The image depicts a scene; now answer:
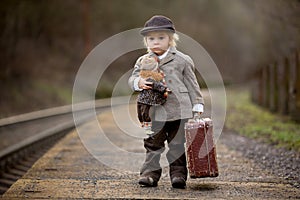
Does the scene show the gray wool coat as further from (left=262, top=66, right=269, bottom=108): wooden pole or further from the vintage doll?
(left=262, top=66, right=269, bottom=108): wooden pole

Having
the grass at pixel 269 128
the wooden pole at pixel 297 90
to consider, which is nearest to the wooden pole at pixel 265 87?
the grass at pixel 269 128

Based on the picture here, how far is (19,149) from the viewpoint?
7.45m

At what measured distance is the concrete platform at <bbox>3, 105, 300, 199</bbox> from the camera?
3646mm

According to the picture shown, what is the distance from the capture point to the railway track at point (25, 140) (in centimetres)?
665

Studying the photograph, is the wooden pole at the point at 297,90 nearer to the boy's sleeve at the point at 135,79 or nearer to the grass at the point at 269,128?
the grass at the point at 269,128

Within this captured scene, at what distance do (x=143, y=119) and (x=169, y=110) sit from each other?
0.75 feet

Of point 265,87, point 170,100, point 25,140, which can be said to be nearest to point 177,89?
point 170,100

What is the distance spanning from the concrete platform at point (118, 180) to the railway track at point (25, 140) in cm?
76

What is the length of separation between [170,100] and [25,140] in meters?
5.13

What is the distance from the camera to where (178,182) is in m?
3.85

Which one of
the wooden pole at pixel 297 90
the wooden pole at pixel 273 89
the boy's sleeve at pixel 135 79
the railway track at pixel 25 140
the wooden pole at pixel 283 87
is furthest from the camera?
the wooden pole at pixel 273 89

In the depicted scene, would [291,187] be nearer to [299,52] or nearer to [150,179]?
[150,179]

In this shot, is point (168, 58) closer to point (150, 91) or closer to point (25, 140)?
point (150, 91)

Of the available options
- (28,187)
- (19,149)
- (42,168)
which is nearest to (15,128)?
(19,149)
